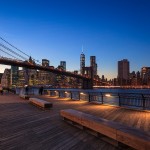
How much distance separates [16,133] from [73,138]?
7.59 ft

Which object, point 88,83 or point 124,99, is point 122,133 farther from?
point 88,83

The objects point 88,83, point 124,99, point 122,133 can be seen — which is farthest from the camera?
A: point 88,83

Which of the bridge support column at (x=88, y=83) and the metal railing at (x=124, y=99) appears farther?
the bridge support column at (x=88, y=83)

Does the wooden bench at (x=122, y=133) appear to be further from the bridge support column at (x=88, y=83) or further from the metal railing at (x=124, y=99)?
the bridge support column at (x=88, y=83)

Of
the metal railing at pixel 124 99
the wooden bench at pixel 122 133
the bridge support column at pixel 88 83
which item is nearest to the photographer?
the wooden bench at pixel 122 133

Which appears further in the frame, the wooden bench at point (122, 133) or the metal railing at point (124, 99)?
the metal railing at point (124, 99)

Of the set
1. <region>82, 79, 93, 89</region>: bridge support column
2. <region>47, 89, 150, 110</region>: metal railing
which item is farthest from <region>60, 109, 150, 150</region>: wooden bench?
<region>82, 79, 93, 89</region>: bridge support column

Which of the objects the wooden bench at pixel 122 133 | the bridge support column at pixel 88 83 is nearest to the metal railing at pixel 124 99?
the wooden bench at pixel 122 133

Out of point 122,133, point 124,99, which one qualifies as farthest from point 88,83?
point 122,133

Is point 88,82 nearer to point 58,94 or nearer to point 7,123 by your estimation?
point 58,94

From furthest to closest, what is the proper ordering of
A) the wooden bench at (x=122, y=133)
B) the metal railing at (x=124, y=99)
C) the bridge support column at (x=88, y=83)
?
the bridge support column at (x=88, y=83) < the metal railing at (x=124, y=99) < the wooden bench at (x=122, y=133)

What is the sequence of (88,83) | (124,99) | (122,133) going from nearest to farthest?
1. (122,133)
2. (124,99)
3. (88,83)

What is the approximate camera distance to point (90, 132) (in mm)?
8203

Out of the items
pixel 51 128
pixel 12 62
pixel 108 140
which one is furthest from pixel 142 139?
pixel 12 62
